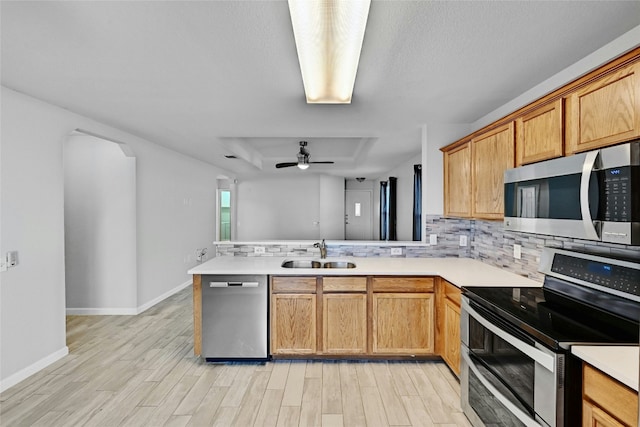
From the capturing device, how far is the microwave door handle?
4.88 ft

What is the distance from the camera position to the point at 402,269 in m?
2.86

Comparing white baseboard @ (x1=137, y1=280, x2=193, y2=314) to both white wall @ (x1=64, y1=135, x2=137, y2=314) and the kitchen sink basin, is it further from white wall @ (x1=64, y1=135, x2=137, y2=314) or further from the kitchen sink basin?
the kitchen sink basin

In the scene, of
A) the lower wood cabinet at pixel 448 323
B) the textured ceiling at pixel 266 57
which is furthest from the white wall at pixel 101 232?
the lower wood cabinet at pixel 448 323

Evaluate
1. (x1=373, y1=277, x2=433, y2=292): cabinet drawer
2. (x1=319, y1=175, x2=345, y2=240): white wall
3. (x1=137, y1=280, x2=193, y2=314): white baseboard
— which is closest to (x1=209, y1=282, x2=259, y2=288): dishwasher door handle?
(x1=373, y1=277, x2=433, y2=292): cabinet drawer

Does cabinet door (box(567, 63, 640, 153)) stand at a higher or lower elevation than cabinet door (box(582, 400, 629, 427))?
higher

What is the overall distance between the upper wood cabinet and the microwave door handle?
292 mm

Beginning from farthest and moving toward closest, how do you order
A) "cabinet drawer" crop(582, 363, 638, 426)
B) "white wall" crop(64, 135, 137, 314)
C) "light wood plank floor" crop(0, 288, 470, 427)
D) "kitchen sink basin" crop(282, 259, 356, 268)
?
"white wall" crop(64, 135, 137, 314), "kitchen sink basin" crop(282, 259, 356, 268), "light wood plank floor" crop(0, 288, 470, 427), "cabinet drawer" crop(582, 363, 638, 426)

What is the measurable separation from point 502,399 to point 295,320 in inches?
65.7

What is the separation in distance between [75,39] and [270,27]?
109 centimetres

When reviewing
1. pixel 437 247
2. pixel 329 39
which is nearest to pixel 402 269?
pixel 437 247

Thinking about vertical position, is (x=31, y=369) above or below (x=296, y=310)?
below

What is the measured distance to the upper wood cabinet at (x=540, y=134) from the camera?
1812 millimetres

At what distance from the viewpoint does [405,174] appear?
6.48 m

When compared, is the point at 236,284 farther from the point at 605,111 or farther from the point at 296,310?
the point at 605,111
